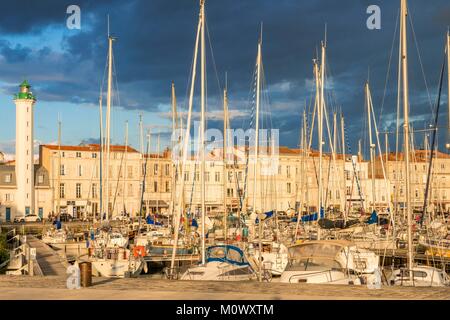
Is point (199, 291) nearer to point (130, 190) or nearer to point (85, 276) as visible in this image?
point (85, 276)

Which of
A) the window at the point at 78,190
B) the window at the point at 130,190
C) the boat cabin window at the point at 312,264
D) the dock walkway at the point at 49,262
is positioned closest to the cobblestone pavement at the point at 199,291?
the boat cabin window at the point at 312,264

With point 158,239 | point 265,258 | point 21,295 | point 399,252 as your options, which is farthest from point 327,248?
point 158,239

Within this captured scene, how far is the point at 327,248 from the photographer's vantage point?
2525cm

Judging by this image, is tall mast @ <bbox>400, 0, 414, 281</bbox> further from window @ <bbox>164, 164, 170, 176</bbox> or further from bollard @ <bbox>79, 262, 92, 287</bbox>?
window @ <bbox>164, 164, 170, 176</bbox>

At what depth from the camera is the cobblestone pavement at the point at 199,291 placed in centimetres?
1669

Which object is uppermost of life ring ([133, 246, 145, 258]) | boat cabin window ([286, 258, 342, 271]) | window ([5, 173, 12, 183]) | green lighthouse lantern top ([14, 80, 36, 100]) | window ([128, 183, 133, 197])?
green lighthouse lantern top ([14, 80, 36, 100])

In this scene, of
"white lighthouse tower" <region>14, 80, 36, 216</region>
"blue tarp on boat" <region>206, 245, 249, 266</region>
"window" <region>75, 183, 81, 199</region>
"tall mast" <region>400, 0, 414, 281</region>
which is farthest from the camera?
"window" <region>75, 183, 81, 199</region>

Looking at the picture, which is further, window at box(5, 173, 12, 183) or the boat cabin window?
window at box(5, 173, 12, 183)

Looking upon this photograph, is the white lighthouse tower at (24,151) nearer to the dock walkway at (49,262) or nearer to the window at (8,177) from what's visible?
the window at (8,177)

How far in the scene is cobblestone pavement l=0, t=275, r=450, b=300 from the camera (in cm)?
1669

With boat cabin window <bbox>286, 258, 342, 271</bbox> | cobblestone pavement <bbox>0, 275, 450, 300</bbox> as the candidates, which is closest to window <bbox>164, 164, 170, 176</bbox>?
boat cabin window <bbox>286, 258, 342, 271</bbox>

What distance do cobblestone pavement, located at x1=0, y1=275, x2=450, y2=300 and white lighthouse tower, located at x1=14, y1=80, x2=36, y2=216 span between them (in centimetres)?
6002

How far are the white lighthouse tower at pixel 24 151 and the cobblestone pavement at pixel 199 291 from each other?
60.0m
